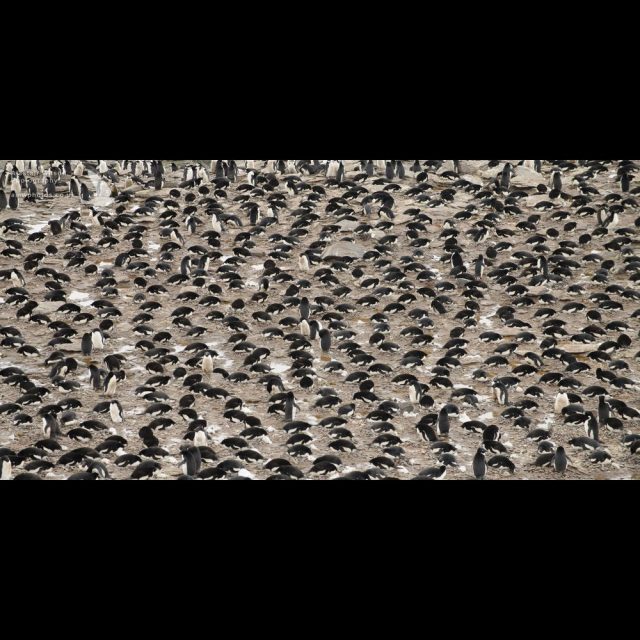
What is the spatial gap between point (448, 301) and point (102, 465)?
4127mm

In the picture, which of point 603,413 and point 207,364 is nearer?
point 603,413

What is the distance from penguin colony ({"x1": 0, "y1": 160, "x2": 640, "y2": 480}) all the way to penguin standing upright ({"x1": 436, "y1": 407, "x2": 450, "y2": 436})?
2 centimetres

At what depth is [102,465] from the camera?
28.9 ft

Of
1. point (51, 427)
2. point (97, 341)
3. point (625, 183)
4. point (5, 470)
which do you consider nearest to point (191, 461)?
point (51, 427)

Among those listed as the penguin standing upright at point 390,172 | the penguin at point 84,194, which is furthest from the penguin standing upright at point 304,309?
the penguin at point 84,194

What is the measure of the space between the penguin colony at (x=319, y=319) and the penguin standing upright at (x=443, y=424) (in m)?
0.02

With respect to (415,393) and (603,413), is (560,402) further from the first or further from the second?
(415,393)

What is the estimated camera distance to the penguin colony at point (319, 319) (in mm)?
9125

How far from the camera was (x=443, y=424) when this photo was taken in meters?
9.34

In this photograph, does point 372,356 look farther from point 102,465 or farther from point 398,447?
point 102,465

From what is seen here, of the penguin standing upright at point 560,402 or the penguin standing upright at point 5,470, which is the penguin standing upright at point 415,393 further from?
the penguin standing upright at point 5,470

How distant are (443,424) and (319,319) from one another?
2.19 m

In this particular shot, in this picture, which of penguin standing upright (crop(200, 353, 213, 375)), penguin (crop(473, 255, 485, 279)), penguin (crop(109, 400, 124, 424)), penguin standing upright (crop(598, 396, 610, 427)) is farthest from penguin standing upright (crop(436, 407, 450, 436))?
penguin (crop(473, 255, 485, 279))

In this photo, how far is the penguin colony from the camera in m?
9.12
